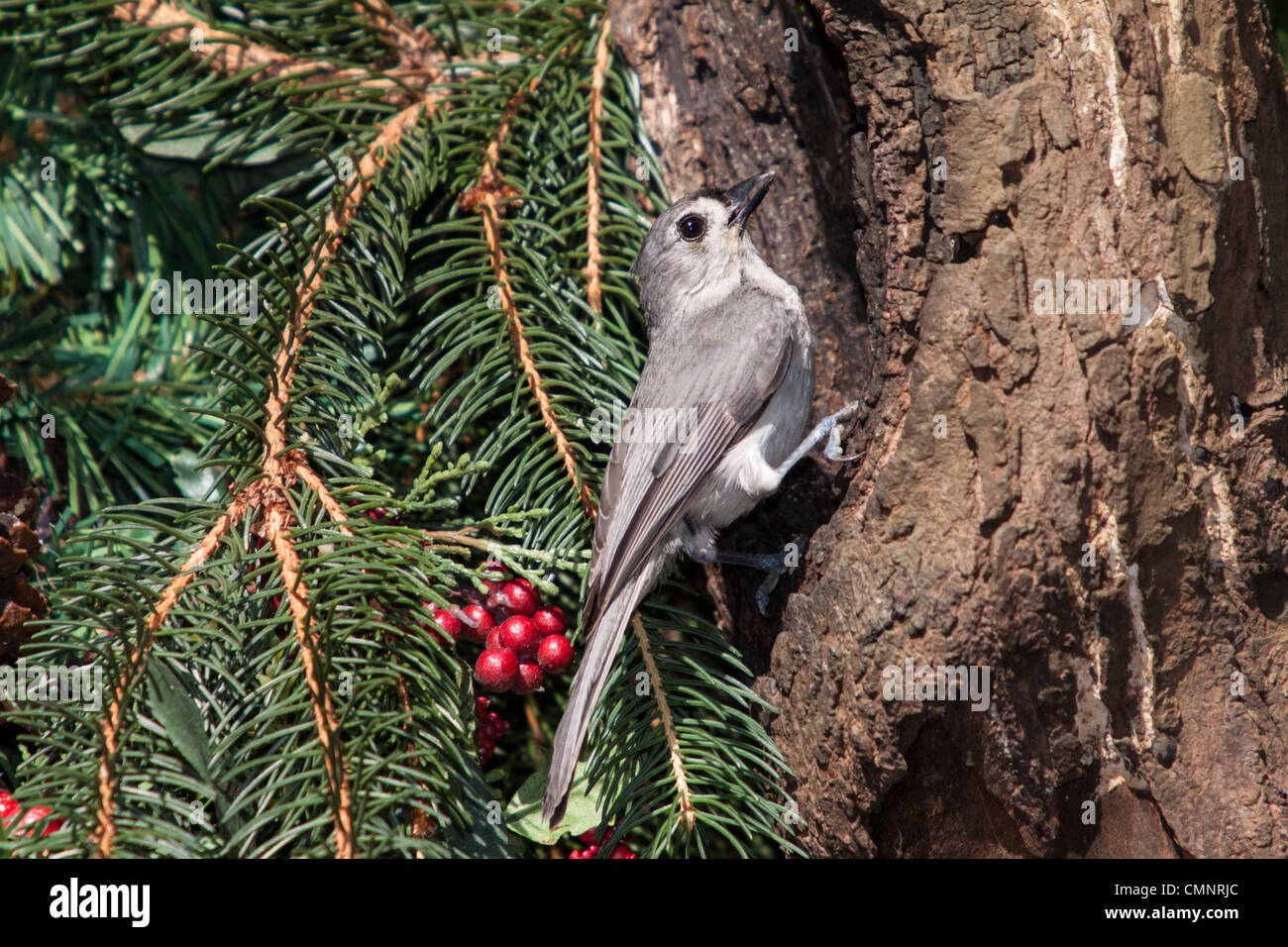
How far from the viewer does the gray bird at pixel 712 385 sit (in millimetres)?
3258

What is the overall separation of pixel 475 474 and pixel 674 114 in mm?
1608

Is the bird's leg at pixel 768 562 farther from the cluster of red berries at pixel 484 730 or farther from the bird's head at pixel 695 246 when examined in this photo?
the bird's head at pixel 695 246

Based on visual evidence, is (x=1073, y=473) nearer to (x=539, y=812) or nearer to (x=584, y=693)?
(x=584, y=693)

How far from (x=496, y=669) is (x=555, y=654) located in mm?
181

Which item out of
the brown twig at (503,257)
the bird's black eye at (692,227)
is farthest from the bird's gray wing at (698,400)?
the bird's black eye at (692,227)

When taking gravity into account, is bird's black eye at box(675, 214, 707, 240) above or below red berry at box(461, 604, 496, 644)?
above

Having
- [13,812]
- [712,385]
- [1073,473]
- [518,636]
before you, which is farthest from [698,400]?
[13,812]

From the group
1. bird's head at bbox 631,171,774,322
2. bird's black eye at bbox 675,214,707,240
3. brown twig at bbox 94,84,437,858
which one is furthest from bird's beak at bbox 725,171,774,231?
brown twig at bbox 94,84,437,858

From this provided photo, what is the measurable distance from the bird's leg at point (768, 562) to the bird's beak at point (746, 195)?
1.20 m

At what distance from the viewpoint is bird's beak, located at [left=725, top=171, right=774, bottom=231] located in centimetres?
333

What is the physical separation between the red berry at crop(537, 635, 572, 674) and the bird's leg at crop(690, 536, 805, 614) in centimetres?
68

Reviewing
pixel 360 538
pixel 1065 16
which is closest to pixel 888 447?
pixel 1065 16

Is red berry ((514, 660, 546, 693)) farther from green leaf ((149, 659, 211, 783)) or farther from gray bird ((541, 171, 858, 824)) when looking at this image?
green leaf ((149, 659, 211, 783))

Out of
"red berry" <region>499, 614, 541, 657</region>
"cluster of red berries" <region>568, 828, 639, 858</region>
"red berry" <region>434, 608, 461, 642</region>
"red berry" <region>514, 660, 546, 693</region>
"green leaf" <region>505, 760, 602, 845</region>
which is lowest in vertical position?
"cluster of red berries" <region>568, 828, 639, 858</region>
